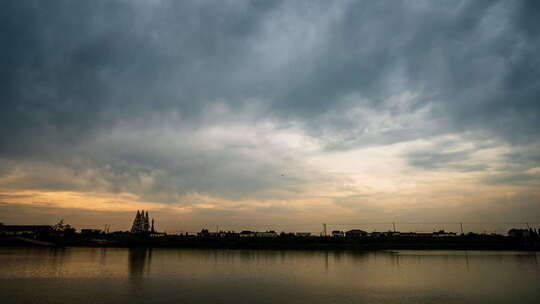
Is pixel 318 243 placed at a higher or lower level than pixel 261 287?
lower

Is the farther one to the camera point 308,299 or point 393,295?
point 393,295

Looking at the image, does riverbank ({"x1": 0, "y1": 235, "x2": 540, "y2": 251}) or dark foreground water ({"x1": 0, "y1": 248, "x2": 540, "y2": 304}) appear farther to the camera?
riverbank ({"x1": 0, "y1": 235, "x2": 540, "y2": 251})

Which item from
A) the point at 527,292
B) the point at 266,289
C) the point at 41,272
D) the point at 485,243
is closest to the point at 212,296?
the point at 266,289

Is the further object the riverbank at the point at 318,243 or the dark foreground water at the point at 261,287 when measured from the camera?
the riverbank at the point at 318,243

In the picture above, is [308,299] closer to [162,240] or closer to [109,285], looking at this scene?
[109,285]

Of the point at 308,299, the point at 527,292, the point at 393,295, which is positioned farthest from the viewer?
the point at 527,292

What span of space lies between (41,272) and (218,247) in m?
88.0

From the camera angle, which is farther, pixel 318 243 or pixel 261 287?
pixel 318 243

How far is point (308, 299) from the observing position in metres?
35.0

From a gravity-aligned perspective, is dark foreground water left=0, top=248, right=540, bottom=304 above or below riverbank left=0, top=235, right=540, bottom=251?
above

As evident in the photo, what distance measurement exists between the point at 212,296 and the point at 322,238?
12184cm

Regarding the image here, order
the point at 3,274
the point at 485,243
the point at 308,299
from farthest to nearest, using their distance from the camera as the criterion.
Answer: the point at 485,243
the point at 3,274
the point at 308,299

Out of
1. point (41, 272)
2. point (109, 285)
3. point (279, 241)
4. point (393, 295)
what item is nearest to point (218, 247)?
point (279, 241)

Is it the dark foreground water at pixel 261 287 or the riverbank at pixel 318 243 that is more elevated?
the dark foreground water at pixel 261 287
